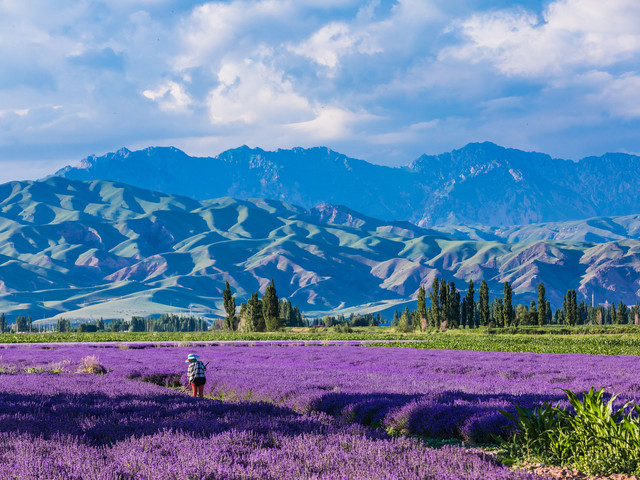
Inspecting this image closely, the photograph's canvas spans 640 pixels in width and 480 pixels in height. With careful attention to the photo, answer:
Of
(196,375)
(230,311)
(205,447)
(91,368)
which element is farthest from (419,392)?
(230,311)

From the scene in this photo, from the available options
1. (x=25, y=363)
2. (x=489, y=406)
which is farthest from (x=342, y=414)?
(x=25, y=363)

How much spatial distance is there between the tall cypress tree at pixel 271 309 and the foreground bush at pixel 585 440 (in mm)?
120742

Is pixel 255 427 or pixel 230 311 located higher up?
pixel 255 427

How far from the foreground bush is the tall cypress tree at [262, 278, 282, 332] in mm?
120742

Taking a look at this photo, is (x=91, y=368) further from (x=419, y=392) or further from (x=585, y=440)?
(x=585, y=440)

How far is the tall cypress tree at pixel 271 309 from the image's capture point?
131 m

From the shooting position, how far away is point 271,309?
434ft

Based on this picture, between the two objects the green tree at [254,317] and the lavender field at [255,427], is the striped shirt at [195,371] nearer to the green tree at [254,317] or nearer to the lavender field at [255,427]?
the lavender field at [255,427]

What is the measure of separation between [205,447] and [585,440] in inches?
231

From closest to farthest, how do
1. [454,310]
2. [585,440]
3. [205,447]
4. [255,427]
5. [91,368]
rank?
[585,440] → [205,447] → [255,427] → [91,368] → [454,310]

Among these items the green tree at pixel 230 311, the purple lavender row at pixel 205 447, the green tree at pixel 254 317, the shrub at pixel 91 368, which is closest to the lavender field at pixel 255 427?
the purple lavender row at pixel 205 447

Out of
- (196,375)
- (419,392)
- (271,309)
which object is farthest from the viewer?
(271,309)

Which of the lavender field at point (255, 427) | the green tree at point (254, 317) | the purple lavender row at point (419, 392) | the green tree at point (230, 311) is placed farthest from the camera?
the green tree at point (230, 311)

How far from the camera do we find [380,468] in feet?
28.1
